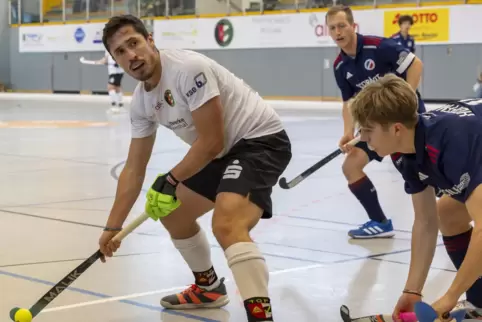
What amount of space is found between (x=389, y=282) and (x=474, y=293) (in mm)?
710

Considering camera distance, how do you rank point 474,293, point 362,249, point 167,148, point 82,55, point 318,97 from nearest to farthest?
1. point 474,293
2. point 362,249
3. point 167,148
4. point 318,97
5. point 82,55

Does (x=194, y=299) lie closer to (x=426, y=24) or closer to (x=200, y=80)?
(x=200, y=80)

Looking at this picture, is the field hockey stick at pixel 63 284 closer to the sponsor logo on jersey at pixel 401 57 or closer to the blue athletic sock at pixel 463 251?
the blue athletic sock at pixel 463 251

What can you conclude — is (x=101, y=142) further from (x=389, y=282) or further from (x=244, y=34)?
(x=244, y=34)

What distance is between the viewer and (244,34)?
21875 mm

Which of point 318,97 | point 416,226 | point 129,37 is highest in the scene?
point 129,37

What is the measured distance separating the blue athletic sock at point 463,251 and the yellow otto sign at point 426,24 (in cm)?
1594

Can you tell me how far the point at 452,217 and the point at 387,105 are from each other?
0.79 metres

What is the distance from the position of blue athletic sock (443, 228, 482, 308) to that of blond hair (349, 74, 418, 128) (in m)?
0.74

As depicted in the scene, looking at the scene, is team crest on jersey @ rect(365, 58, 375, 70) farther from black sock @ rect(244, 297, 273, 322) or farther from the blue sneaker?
black sock @ rect(244, 297, 273, 322)

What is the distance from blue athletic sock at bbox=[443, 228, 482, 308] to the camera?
10.7 feet

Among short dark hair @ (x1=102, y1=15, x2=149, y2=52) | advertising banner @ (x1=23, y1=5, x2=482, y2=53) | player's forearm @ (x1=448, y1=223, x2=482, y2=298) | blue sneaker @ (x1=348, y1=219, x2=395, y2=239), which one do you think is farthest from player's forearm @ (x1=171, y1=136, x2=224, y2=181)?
advertising banner @ (x1=23, y1=5, x2=482, y2=53)

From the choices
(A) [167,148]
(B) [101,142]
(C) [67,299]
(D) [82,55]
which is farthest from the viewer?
(D) [82,55]

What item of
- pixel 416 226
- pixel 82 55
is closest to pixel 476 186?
pixel 416 226
